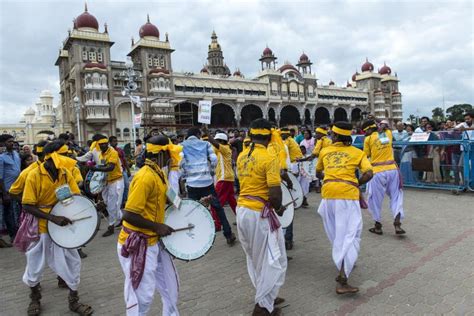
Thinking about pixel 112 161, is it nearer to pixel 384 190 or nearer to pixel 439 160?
pixel 384 190

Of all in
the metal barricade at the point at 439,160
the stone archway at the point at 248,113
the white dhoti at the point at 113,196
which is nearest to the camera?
the white dhoti at the point at 113,196

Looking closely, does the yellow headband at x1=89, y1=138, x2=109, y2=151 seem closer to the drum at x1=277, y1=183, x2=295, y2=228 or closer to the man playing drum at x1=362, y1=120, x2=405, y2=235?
the drum at x1=277, y1=183, x2=295, y2=228

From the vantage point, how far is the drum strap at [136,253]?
2459 millimetres

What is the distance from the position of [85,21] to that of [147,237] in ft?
143

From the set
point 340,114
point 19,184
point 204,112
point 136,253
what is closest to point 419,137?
Result: point 204,112

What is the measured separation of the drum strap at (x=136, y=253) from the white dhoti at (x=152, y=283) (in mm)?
35

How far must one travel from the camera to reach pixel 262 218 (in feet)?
9.64

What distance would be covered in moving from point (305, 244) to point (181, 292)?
213 cm

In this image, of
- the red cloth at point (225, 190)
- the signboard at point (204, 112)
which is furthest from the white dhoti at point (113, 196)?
the signboard at point (204, 112)

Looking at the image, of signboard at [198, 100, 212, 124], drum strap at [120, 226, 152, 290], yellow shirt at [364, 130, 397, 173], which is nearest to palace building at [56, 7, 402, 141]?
signboard at [198, 100, 212, 124]

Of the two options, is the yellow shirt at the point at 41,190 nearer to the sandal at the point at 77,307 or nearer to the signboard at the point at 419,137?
the sandal at the point at 77,307

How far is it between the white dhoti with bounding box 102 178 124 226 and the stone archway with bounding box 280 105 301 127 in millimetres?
50268

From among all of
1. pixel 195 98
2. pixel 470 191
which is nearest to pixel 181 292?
pixel 470 191

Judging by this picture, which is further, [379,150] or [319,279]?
[379,150]
